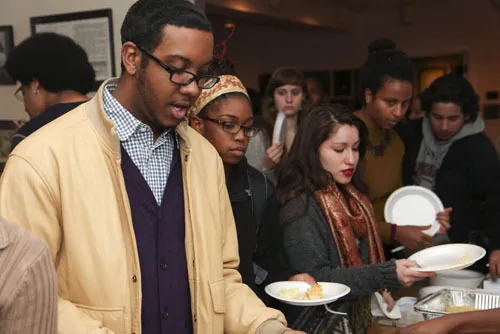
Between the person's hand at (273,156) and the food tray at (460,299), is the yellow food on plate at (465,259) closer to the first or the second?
the food tray at (460,299)

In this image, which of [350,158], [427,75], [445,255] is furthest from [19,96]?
[427,75]

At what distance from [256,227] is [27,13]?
224 cm

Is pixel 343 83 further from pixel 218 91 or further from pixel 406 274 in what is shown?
pixel 218 91

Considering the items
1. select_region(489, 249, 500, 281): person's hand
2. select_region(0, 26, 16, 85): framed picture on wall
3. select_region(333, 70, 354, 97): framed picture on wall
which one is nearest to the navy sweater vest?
select_region(489, 249, 500, 281): person's hand

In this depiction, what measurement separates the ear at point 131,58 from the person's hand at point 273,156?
5.11 feet

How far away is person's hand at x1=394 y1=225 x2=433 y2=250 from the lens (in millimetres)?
2555

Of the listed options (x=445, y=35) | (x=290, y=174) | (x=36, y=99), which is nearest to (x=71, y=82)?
(x=36, y=99)

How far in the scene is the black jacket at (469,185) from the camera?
2.83 meters

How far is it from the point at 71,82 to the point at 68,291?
1.31 meters

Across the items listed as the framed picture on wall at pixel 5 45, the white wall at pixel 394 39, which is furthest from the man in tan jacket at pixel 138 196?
the white wall at pixel 394 39

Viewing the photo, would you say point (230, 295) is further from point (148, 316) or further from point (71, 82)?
point (71, 82)

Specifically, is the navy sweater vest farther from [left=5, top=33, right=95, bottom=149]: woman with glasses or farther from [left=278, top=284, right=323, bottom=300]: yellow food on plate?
[left=5, top=33, right=95, bottom=149]: woman with glasses

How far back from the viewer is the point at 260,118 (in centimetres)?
369

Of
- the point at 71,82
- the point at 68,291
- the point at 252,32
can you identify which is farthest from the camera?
the point at 252,32
